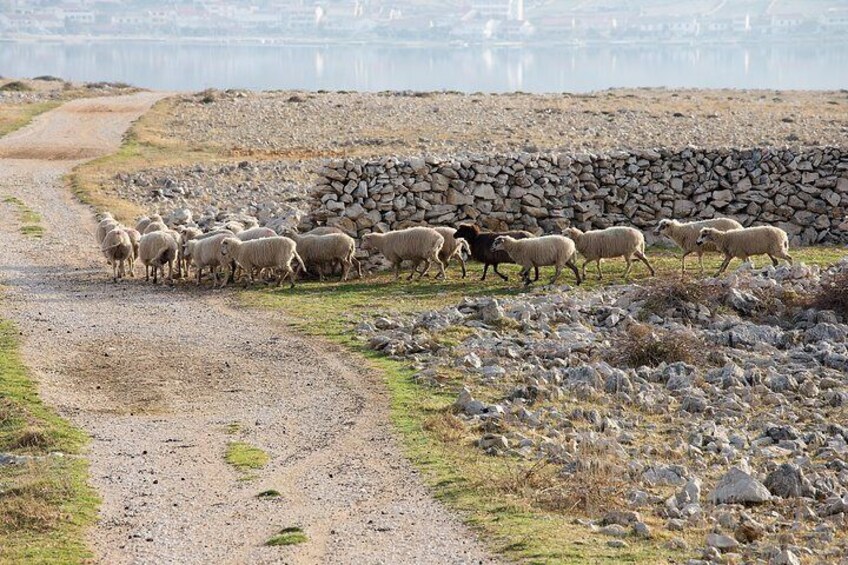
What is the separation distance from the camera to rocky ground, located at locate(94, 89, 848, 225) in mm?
36812

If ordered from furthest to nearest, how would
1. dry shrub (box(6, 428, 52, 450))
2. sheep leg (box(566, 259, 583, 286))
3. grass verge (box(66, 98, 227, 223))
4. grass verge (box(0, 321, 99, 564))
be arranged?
grass verge (box(66, 98, 227, 223)) → sheep leg (box(566, 259, 583, 286)) → dry shrub (box(6, 428, 52, 450)) → grass verge (box(0, 321, 99, 564))

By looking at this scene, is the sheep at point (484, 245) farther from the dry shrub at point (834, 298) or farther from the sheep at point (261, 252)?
the dry shrub at point (834, 298)

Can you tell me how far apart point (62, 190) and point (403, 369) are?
75.9 ft

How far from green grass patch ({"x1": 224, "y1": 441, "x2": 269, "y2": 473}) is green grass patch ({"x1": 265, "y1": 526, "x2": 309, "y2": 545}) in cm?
188

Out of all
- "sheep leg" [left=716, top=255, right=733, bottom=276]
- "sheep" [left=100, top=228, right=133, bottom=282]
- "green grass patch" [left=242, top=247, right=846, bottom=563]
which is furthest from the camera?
"sheep" [left=100, top=228, right=133, bottom=282]

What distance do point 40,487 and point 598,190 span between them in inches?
726

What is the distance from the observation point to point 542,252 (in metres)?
23.1

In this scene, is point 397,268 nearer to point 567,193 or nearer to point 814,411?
point 567,193

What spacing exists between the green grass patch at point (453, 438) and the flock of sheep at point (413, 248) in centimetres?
43

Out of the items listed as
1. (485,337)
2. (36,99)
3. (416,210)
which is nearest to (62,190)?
(416,210)

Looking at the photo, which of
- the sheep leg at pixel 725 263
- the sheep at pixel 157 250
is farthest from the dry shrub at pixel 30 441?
the sheep leg at pixel 725 263

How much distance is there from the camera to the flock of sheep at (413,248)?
77.2 feet

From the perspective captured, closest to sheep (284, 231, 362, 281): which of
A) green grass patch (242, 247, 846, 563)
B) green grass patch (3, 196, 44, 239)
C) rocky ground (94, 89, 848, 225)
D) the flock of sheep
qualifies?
the flock of sheep

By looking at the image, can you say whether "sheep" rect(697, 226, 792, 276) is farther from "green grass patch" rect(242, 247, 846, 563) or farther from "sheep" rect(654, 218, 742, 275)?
"green grass patch" rect(242, 247, 846, 563)
